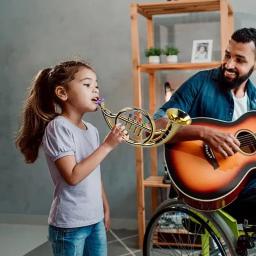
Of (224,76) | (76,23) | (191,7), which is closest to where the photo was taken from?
(224,76)

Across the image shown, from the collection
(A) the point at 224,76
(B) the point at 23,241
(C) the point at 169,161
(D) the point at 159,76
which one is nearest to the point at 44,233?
(B) the point at 23,241

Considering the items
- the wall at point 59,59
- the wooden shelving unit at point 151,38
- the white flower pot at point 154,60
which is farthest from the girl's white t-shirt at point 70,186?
the wall at point 59,59

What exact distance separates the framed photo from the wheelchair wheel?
118cm

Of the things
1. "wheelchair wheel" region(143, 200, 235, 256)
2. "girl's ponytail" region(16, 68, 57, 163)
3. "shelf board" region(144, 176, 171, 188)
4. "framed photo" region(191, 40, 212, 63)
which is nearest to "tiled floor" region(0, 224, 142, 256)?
"shelf board" region(144, 176, 171, 188)

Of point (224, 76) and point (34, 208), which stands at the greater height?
point (224, 76)

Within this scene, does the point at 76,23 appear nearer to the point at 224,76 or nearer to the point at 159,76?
the point at 159,76

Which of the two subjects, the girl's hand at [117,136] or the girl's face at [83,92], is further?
the girl's face at [83,92]

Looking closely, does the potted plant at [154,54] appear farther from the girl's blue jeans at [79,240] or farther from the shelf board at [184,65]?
the girl's blue jeans at [79,240]

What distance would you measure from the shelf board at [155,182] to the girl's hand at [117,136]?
1.43 meters

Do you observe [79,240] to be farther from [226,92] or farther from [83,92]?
[226,92]

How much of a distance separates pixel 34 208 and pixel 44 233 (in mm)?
323

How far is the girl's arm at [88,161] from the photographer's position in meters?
1.34

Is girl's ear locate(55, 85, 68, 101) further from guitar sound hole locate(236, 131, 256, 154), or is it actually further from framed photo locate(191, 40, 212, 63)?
framed photo locate(191, 40, 212, 63)

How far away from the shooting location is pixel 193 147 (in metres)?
1.72
